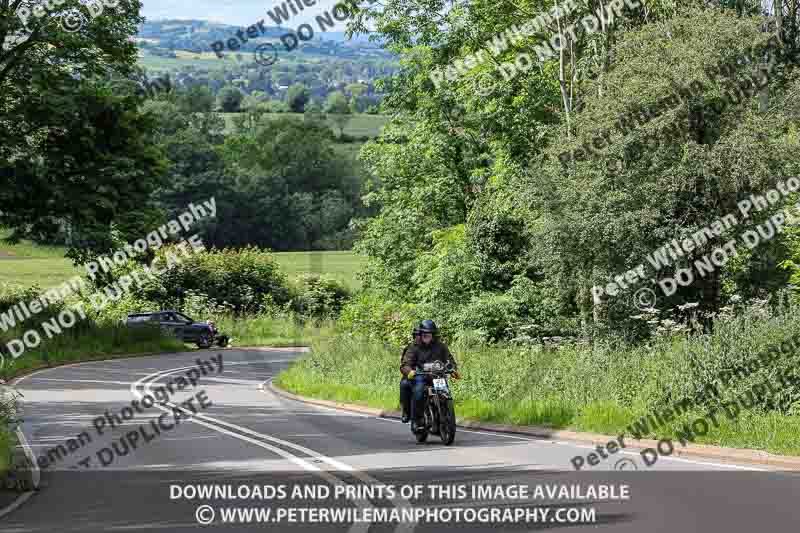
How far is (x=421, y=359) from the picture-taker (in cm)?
1922

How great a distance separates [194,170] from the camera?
12406 cm

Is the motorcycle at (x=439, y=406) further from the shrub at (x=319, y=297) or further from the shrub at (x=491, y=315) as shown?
the shrub at (x=319, y=297)

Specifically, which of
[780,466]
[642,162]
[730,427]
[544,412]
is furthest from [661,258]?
[780,466]

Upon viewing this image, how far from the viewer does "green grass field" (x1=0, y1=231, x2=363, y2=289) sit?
3342 inches

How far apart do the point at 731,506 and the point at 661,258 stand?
2190 cm

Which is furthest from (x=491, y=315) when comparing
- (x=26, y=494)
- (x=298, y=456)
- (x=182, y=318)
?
(x=182, y=318)

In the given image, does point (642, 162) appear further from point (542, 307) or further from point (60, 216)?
point (60, 216)

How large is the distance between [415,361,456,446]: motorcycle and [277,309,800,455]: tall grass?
230 cm

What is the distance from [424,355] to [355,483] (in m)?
5.27

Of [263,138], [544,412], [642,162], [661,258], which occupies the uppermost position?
[263,138]

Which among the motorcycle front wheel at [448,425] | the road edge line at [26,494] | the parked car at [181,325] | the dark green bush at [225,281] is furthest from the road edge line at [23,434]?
the dark green bush at [225,281]

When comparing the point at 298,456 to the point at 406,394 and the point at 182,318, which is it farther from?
the point at 182,318

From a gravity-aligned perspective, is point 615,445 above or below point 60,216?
below

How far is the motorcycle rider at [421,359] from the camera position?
19.1 meters
